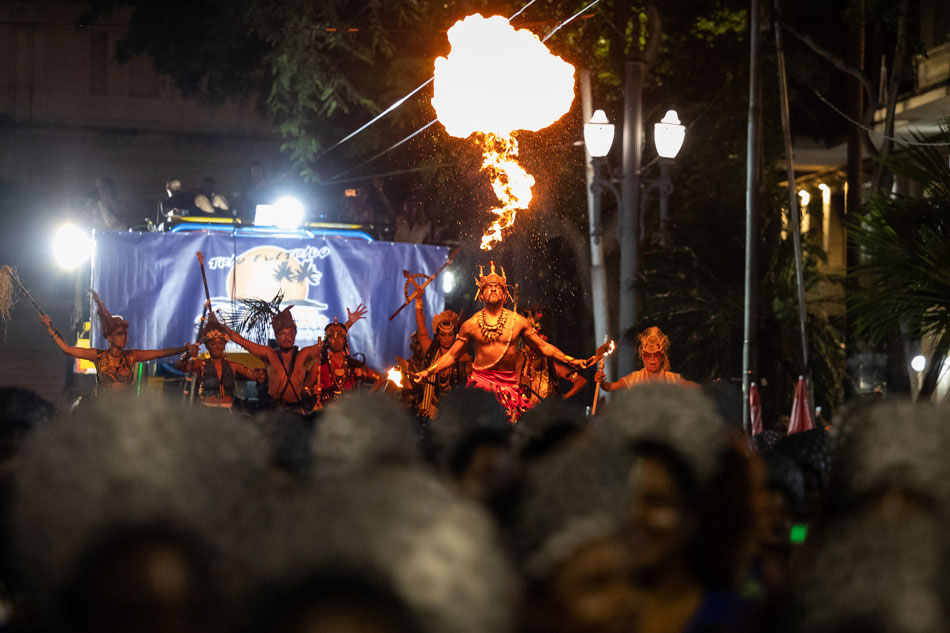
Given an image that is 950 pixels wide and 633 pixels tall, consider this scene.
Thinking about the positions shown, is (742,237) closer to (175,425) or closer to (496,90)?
(496,90)

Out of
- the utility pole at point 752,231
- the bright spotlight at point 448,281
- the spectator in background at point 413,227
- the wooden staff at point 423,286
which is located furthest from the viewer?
the spectator in background at point 413,227

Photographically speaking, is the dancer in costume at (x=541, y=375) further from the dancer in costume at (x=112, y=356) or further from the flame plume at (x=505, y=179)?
the flame plume at (x=505, y=179)

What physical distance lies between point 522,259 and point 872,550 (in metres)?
16.7

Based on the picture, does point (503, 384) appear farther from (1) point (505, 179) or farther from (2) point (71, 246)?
(2) point (71, 246)

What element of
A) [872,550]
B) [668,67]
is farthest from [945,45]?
[872,550]

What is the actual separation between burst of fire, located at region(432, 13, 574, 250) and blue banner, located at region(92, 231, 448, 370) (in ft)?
9.24

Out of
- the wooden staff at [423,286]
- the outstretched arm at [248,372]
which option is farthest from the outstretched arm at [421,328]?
the outstretched arm at [248,372]

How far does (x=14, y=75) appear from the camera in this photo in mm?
35562

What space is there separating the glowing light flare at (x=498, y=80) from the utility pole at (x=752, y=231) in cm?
221

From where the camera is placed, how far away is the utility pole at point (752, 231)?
12.1 m

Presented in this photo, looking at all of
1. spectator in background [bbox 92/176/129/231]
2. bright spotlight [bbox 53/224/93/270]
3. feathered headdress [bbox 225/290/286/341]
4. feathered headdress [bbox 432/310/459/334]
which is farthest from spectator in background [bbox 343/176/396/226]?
feathered headdress [bbox 432/310/459/334]

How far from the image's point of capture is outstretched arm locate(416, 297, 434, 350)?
1325cm

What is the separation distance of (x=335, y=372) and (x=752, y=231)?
470cm

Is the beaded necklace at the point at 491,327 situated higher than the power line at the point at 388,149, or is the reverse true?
the power line at the point at 388,149
